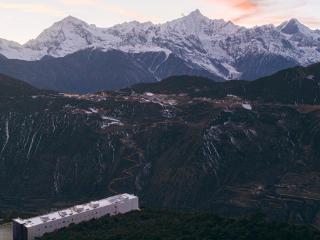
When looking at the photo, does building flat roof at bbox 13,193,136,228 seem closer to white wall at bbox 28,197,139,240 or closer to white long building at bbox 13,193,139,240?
white long building at bbox 13,193,139,240

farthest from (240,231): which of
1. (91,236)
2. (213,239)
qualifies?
(91,236)

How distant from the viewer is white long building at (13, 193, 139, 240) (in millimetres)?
171875

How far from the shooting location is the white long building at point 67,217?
172m

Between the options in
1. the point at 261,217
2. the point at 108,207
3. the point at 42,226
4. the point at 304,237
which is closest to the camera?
the point at 304,237

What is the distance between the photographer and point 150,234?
156 meters

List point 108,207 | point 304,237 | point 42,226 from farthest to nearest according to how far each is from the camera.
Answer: point 108,207 → point 42,226 → point 304,237

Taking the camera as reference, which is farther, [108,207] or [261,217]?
[108,207]

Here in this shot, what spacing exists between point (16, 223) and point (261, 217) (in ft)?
208

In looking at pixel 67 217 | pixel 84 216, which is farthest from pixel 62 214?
pixel 84 216

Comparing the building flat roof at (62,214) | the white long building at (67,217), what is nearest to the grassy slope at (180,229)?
the white long building at (67,217)

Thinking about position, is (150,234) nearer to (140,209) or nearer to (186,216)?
(186,216)

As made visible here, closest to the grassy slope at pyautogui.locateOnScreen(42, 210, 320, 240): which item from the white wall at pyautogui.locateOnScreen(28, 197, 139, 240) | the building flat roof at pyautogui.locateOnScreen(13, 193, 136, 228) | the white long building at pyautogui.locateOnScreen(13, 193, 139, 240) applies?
the white wall at pyautogui.locateOnScreen(28, 197, 139, 240)

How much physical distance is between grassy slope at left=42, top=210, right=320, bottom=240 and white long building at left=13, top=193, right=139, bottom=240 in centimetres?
431

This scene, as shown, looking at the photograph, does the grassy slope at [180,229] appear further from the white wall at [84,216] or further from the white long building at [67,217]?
the white long building at [67,217]
